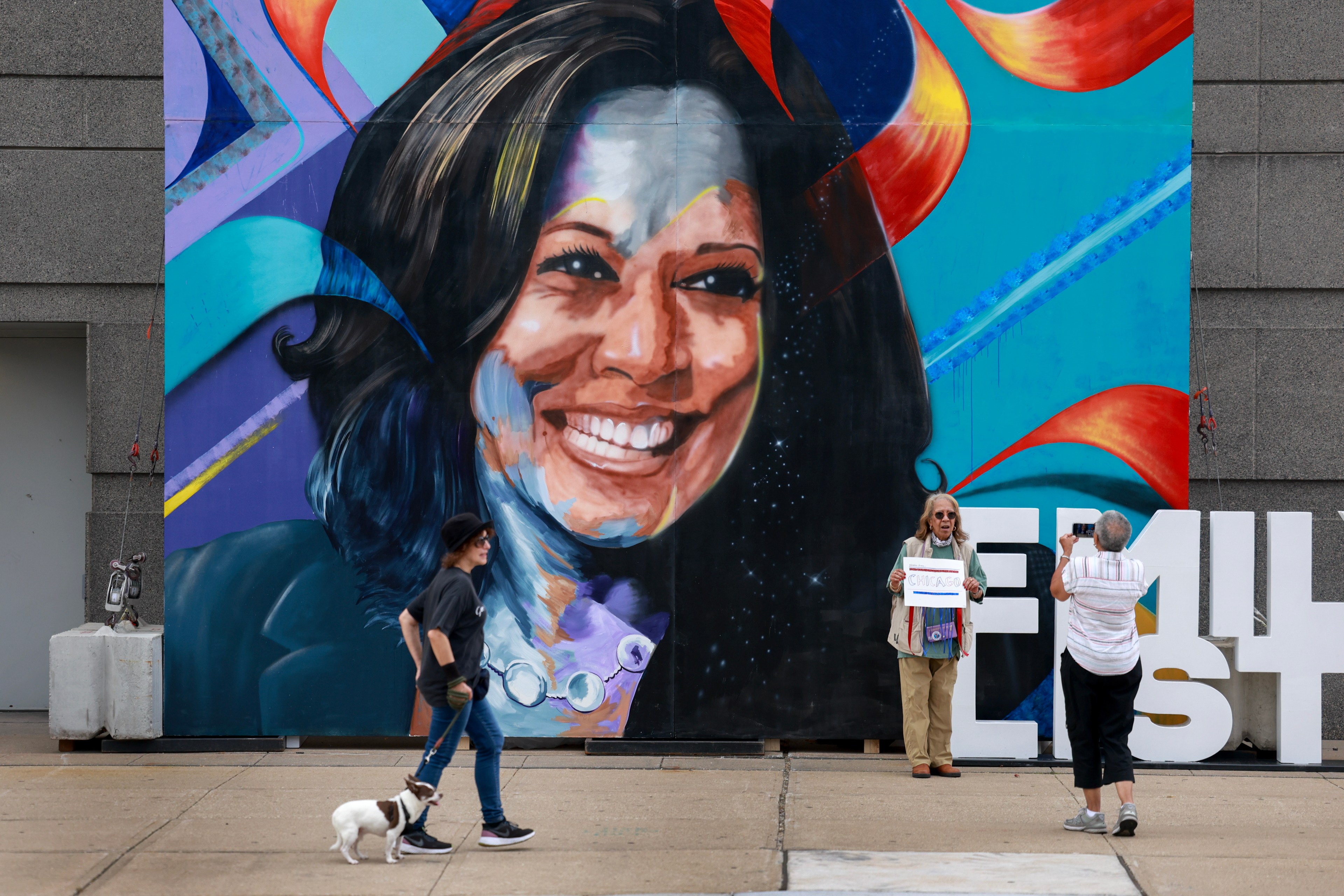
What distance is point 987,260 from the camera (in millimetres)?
8625

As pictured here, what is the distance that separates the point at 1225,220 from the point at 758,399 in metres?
4.42

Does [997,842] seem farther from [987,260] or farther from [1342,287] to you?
[1342,287]

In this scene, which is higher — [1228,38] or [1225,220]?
[1228,38]

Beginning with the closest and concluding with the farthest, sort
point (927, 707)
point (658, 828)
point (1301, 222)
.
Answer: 1. point (658, 828)
2. point (927, 707)
3. point (1301, 222)

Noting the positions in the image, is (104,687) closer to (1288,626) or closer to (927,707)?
(927,707)

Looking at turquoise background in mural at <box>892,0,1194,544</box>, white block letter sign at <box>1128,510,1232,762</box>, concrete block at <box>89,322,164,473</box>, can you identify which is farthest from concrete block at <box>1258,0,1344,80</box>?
concrete block at <box>89,322,164,473</box>

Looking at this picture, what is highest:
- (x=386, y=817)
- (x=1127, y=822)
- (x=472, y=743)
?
(x=472, y=743)

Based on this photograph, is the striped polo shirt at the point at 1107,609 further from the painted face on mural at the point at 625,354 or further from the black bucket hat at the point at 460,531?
the black bucket hat at the point at 460,531

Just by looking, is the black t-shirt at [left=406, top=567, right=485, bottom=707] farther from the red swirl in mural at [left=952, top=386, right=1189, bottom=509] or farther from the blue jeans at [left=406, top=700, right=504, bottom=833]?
the red swirl in mural at [left=952, top=386, right=1189, bottom=509]

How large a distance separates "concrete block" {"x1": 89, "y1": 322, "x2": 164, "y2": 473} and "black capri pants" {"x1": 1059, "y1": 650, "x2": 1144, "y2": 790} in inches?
295

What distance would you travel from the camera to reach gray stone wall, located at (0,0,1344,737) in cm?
987

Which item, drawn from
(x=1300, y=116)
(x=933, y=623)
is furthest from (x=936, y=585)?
(x=1300, y=116)

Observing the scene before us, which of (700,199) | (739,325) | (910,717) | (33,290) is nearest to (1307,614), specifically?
(910,717)

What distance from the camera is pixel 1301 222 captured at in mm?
9875
